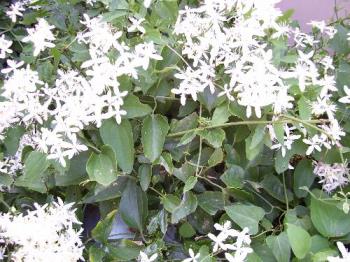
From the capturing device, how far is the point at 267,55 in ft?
2.48

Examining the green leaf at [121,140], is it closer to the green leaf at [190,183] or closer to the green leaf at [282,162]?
the green leaf at [190,183]

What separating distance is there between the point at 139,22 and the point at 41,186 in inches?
11.0

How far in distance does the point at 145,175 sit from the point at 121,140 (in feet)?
0.23

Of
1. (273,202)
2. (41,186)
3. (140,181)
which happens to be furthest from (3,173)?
(273,202)

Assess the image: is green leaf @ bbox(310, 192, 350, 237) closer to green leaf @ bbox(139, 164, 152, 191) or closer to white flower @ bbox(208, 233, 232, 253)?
white flower @ bbox(208, 233, 232, 253)

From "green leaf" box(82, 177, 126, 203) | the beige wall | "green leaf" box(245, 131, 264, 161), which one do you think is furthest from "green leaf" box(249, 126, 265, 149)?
the beige wall

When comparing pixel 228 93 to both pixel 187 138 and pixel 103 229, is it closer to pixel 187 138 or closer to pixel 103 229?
pixel 187 138

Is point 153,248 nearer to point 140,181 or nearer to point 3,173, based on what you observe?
point 140,181

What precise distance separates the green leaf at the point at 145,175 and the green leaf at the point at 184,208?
55 millimetres

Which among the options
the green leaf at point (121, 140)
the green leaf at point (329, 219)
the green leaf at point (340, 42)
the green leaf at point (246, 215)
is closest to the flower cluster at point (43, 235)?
the green leaf at point (121, 140)

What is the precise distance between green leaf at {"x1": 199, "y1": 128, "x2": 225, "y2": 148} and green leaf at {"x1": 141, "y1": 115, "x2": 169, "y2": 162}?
0.05m

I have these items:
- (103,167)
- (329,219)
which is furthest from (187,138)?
(329,219)

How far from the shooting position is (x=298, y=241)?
0.72 m

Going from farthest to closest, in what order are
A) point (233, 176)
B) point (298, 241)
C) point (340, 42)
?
point (340, 42) < point (233, 176) < point (298, 241)
